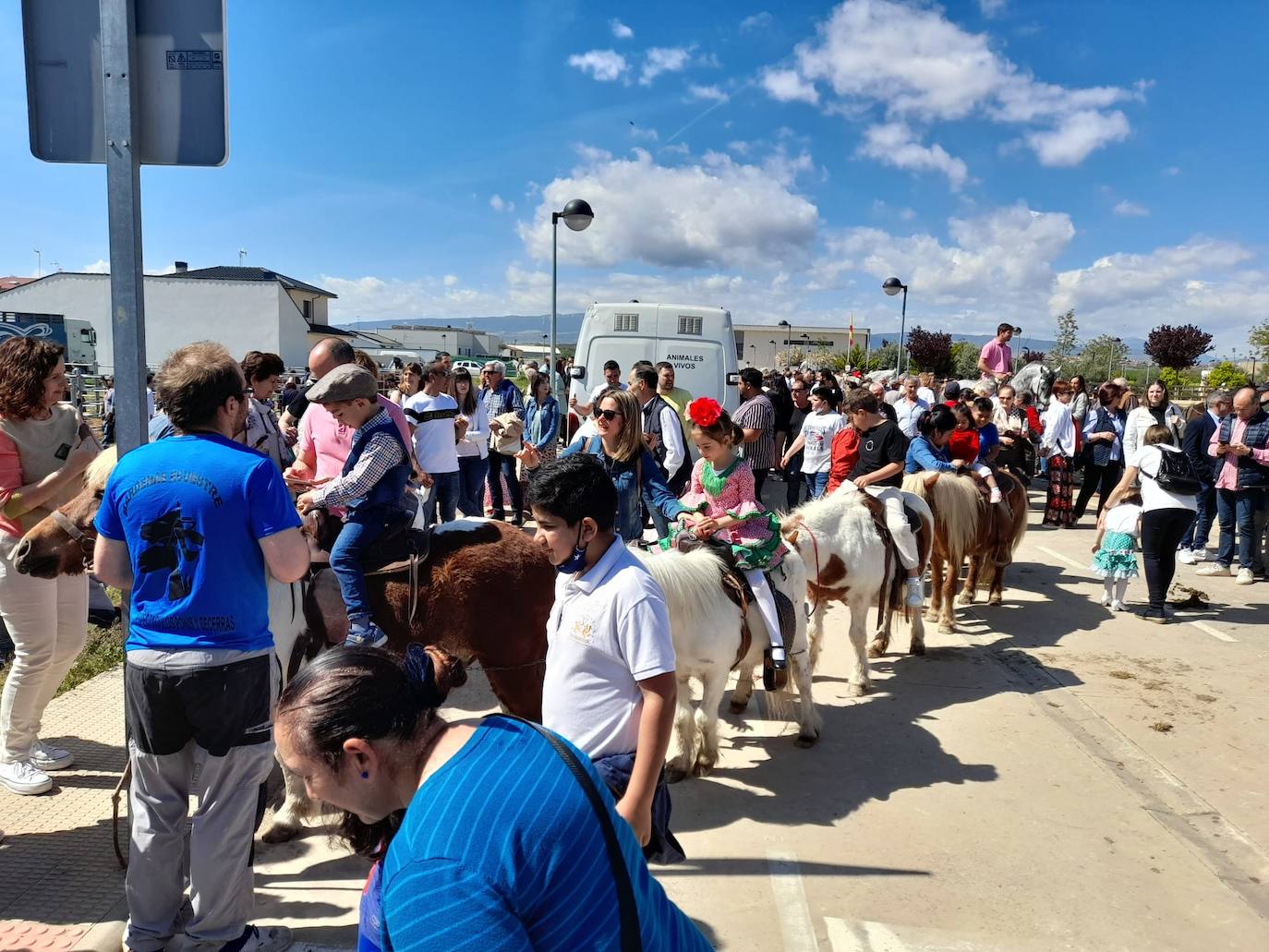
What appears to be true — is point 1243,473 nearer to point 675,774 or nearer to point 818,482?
point 818,482

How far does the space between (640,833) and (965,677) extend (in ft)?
14.6

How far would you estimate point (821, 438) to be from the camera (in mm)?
7898

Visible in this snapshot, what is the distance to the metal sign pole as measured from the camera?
2777mm

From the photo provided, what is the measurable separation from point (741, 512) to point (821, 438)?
3859mm

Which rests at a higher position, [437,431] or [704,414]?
[704,414]

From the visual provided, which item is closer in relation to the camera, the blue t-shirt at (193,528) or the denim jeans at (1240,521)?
the blue t-shirt at (193,528)

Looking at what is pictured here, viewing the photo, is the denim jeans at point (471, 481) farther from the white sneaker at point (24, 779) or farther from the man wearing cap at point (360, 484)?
the white sneaker at point (24, 779)

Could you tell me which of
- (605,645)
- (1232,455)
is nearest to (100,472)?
(605,645)

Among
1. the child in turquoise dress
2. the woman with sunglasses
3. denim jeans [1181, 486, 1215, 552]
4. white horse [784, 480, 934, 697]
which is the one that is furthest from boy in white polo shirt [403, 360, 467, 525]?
denim jeans [1181, 486, 1215, 552]

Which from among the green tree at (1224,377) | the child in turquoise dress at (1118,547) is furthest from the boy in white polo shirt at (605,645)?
the green tree at (1224,377)

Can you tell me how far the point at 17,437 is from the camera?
3.59 m

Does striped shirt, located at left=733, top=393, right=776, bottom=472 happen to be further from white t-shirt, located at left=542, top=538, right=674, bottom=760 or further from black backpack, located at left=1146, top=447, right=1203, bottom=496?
white t-shirt, located at left=542, top=538, right=674, bottom=760

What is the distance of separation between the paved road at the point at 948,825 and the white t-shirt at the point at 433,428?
289 centimetres

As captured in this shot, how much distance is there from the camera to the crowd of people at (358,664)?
1158 mm
